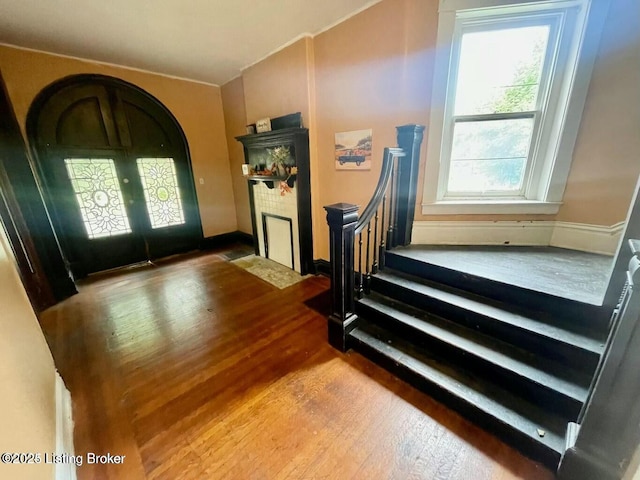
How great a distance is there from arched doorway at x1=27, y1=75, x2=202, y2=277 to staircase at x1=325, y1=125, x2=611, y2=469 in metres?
3.46

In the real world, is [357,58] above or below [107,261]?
above

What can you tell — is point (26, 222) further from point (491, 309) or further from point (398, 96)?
point (491, 309)

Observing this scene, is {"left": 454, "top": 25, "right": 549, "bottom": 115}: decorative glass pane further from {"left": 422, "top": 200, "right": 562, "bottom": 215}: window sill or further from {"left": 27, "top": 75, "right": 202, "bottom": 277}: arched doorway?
{"left": 27, "top": 75, "right": 202, "bottom": 277}: arched doorway

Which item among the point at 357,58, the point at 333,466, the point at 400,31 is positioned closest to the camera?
the point at 333,466

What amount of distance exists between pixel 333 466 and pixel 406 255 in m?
1.48

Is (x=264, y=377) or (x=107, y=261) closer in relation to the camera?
(x=264, y=377)

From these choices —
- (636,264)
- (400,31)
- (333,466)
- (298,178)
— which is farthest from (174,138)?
(636,264)

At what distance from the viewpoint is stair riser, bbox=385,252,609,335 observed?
130 centimetres

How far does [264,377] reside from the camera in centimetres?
167

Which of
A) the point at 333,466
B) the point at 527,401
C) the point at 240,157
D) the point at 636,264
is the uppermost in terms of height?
the point at 240,157

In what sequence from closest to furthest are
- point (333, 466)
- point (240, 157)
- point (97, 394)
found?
point (333, 466) → point (97, 394) → point (240, 157)

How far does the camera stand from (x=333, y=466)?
1.17 metres

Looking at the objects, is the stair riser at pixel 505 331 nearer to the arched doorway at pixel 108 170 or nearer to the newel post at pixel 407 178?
the newel post at pixel 407 178

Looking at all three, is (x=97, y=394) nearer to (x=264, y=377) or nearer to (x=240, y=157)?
(x=264, y=377)
